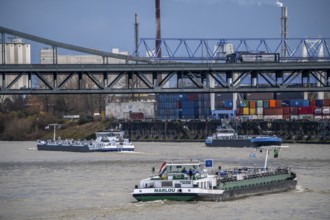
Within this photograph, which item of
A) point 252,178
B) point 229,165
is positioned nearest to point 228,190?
point 252,178

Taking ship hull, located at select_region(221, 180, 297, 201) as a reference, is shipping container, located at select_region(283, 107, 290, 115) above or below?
above

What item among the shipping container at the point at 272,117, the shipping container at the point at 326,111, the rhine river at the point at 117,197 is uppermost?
the shipping container at the point at 326,111

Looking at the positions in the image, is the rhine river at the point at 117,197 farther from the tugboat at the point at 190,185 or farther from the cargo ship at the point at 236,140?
the cargo ship at the point at 236,140

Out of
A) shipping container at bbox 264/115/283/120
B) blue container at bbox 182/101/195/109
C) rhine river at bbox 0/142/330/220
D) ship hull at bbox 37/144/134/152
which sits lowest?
rhine river at bbox 0/142/330/220

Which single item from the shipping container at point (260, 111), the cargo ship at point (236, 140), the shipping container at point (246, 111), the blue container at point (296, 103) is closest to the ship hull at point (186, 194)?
the cargo ship at point (236, 140)

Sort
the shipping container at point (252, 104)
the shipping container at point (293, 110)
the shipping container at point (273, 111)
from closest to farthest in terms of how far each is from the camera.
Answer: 1. the shipping container at point (293, 110)
2. the shipping container at point (273, 111)
3. the shipping container at point (252, 104)

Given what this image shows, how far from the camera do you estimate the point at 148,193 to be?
182 feet

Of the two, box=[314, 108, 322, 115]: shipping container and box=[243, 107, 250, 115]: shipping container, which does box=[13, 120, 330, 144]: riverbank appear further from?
box=[314, 108, 322, 115]: shipping container

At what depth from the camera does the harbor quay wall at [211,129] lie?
14438cm

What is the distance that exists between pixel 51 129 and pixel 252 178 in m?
124

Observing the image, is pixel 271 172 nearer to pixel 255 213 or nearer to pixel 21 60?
pixel 255 213

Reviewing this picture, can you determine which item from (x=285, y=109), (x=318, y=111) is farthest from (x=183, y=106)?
(x=318, y=111)

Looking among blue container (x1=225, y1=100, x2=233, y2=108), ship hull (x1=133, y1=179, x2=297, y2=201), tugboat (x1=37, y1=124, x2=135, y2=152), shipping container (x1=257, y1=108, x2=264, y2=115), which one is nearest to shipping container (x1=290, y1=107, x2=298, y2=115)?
shipping container (x1=257, y1=108, x2=264, y2=115)

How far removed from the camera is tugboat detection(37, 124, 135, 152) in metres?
121
